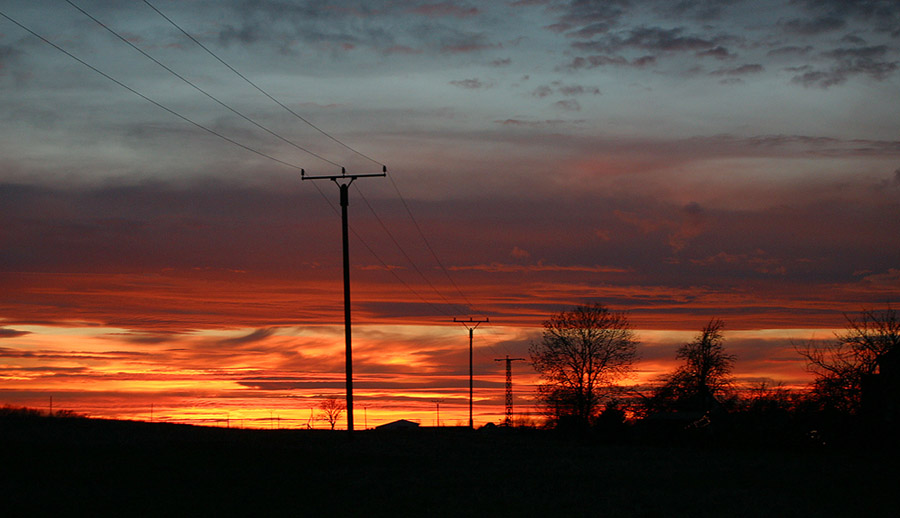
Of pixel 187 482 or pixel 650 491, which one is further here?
pixel 650 491

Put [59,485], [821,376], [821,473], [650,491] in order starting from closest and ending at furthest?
1. [59,485]
2. [650,491]
3. [821,473]
4. [821,376]

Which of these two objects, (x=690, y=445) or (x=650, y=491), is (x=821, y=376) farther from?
(x=650, y=491)

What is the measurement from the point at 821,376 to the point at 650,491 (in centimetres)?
2327

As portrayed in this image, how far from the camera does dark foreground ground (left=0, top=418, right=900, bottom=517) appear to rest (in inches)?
969

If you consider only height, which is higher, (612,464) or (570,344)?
(570,344)

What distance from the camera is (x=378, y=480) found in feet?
103

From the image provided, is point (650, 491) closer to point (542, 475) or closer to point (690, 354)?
point (542, 475)

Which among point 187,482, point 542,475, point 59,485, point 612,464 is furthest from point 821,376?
point 59,485

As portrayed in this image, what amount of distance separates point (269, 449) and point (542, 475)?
47.3 feet

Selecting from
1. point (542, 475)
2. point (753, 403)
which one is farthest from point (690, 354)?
point (542, 475)

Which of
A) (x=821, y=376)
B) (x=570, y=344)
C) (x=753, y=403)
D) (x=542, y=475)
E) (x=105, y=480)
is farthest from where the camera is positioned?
(x=570, y=344)

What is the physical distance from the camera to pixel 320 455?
131ft

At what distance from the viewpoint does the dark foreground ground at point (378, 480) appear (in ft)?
80.7

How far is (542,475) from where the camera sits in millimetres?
35781
